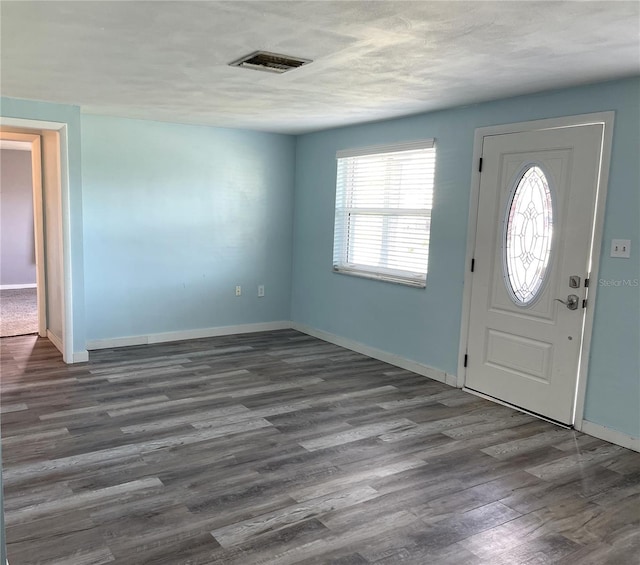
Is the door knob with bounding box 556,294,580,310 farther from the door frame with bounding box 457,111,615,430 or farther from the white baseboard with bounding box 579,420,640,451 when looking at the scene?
the white baseboard with bounding box 579,420,640,451

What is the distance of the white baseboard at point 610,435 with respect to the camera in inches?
132

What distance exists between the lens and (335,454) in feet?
10.6

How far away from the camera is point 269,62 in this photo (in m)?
3.07

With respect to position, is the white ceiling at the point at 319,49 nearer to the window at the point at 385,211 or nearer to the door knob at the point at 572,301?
the window at the point at 385,211

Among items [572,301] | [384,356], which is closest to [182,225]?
[384,356]

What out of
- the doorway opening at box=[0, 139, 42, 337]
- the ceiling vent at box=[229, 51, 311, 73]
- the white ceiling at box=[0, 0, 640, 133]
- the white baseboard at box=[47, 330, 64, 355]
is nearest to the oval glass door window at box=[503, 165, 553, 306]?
the white ceiling at box=[0, 0, 640, 133]

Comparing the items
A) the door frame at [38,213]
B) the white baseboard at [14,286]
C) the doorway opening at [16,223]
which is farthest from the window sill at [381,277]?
the white baseboard at [14,286]

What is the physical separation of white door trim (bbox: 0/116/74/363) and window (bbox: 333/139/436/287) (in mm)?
2614

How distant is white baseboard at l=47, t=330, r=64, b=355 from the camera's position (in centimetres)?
518

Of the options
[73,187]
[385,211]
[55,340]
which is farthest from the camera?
[55,340]

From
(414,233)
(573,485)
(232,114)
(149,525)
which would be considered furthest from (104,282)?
(573,485)

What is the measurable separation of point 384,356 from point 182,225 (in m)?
2.50

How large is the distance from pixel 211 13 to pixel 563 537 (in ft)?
9.13

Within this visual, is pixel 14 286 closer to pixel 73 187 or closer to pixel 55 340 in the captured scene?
pixel 55 340
